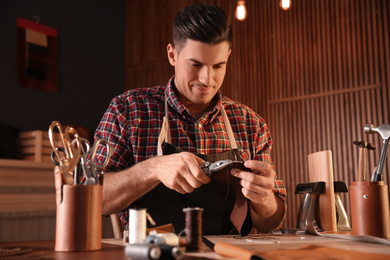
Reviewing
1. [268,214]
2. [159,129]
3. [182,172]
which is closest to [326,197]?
[268,214]

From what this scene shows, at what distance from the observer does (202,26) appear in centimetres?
199

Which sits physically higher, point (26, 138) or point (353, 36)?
point (353, 36)

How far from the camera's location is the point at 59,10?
490cm

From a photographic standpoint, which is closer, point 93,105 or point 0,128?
point 0,128

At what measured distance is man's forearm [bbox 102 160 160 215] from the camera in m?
1.66

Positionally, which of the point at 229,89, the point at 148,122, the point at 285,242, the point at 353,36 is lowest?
the point at 285,242

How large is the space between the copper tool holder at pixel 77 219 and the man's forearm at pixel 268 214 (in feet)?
2.60

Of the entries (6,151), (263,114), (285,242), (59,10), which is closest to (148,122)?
(285,242)

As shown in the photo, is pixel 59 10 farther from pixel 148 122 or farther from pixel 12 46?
pixel 148 122

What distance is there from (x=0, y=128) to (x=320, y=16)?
3.46 metres

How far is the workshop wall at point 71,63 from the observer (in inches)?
173

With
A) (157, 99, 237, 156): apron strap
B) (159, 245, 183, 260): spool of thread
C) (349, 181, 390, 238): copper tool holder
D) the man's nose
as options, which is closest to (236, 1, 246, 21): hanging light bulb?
(157, 99, 237, 156): apron strap

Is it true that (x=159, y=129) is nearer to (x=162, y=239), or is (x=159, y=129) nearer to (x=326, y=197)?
(x=326, y=197)

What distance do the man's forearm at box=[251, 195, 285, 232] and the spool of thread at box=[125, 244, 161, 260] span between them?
91cm
